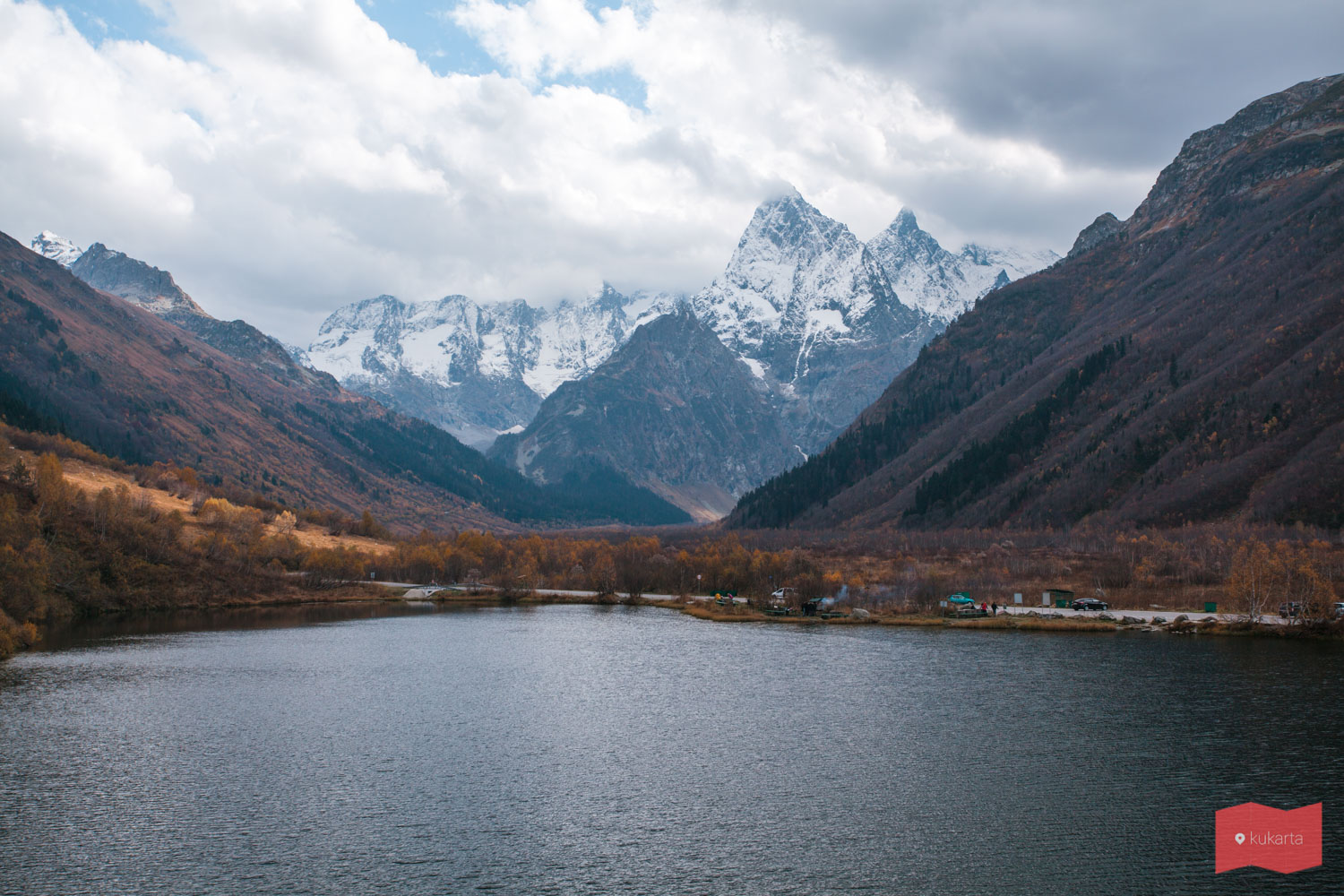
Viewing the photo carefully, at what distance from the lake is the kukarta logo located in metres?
0.82

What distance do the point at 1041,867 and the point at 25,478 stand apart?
179702 millimetres

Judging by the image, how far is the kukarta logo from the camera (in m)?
42.6

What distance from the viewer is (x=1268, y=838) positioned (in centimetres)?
4550

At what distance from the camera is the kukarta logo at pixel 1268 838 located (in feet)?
140

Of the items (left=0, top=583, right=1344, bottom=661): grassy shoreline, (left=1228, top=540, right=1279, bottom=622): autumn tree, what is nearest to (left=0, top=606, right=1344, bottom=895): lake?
(left=0, top=583, right=1344, bottom=661): grassy shoreline

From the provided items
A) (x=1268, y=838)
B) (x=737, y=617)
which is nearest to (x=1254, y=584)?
(x=737, y=617)

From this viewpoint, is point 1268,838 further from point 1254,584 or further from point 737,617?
point 737,617

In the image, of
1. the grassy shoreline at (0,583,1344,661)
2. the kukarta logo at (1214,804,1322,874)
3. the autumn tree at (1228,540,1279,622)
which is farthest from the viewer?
the autumn tree at (1228,540,1279,622)

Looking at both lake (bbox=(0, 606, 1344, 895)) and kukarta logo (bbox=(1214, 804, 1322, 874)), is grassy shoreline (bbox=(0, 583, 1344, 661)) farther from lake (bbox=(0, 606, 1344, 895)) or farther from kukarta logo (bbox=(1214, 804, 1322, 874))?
kukarta logo (bbox=(1214, 804, 1322, 874))

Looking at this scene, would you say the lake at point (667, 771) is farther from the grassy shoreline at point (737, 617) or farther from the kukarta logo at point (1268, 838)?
the grassy shoreline at point (737, 617)

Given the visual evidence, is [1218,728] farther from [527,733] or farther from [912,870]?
[527,733]

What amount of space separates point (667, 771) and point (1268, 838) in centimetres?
3161

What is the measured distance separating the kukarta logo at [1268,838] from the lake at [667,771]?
0.82 meters

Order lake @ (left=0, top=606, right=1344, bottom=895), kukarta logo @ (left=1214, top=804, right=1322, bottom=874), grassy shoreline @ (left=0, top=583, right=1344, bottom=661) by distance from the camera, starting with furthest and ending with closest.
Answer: grassy shoreline @ (left=0, top=583, right=1344, bottom=661)
lake @ (left=0, top=606, right=1344, bottom=895)
kukarta logo @ (left=1214, top=804, right=1322, bottom=874)
